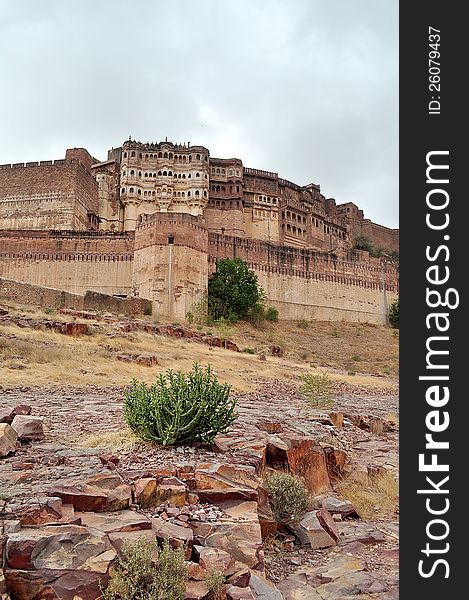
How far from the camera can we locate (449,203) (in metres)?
4.32

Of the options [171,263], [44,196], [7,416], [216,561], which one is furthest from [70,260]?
[216,561]

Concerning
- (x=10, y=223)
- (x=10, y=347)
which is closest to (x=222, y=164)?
(x=10, y=223)

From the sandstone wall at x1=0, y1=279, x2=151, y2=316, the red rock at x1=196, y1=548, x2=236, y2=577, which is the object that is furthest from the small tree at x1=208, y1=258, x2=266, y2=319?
the red rock at x1=196, y1=548, x2=236, y2=577

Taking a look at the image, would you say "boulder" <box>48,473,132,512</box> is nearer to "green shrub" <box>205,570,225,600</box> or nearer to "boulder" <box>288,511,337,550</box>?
"green shrub" <box>205,570,225,600</box>

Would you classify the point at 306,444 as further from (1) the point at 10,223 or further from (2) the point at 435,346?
(1) the point at 10,223

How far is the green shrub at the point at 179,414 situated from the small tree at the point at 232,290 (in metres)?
26.1

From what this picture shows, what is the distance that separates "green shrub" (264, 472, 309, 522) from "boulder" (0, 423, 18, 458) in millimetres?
2416

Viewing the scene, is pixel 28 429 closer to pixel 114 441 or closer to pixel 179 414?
pixel 114 441

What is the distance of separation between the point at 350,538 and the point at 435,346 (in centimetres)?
219

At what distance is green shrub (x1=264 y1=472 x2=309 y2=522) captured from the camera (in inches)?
206

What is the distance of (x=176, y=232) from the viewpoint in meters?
32.2

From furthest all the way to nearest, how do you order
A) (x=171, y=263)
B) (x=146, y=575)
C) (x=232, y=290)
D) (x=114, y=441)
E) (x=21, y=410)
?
(x=232, y=290) < (x=171, y=263) < (x=21, y=410) < (x=114, y=441) < (x=146, y=575)

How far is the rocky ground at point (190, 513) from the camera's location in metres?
3.35

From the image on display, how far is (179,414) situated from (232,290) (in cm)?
2701
